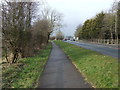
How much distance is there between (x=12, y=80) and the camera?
25.4 feet

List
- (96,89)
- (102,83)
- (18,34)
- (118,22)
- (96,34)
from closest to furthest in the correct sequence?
1. (96,89)
2. (102,83)
3. (18,34)
4. (118,22)
5. (96,34)

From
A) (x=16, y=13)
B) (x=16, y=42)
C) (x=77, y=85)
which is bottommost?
(x=77, y=85)

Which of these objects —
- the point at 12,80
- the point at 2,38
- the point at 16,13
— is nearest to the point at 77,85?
the point at 12,80

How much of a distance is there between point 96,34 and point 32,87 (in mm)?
62048

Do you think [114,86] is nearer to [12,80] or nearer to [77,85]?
[77,85]

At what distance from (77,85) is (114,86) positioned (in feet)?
4.32

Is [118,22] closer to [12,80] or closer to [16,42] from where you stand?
[16,42]

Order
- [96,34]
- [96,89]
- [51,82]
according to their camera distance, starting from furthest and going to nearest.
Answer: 1. [96,34]
2. [51,82]
3. [96,89]

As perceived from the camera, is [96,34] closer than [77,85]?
No

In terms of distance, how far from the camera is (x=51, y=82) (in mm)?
7414

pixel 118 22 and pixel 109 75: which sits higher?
pixel 118 22

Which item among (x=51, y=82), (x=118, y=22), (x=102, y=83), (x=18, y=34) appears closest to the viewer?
(x=102, y=83)

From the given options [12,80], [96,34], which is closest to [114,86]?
[12,80]

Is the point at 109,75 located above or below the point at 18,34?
below
